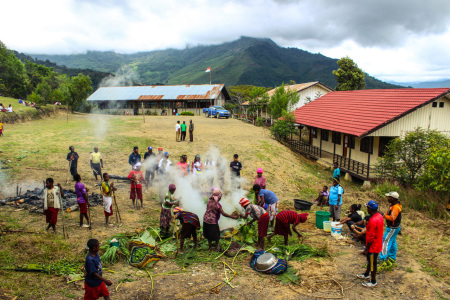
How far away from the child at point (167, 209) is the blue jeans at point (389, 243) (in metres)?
4.77

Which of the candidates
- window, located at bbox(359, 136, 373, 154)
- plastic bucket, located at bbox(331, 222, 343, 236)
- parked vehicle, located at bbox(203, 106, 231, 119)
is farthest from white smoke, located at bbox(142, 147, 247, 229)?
parked vehicle, located at bbox(203, 106, 231, 119)

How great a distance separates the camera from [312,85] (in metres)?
32.9

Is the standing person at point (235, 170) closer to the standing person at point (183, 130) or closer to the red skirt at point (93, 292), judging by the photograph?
the red skirt at point (93, 292)

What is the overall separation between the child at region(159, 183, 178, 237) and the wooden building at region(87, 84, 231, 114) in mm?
31509

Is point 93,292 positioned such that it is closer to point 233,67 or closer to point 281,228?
point 281,228

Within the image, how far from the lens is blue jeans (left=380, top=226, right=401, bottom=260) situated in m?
6.40

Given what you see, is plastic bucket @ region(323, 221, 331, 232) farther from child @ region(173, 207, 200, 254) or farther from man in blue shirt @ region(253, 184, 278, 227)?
child @ region(173, 207, 200, 254)

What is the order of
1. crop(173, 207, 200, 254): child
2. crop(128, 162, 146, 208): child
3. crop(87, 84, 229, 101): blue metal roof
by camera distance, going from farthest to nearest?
crop(87, 84, 229, 101): blue metal roof
crop(128, 162, 146, 208): child
crop(173, 207, 200, 254): child

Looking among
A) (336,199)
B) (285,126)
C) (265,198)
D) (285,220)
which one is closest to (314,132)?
(285,126)

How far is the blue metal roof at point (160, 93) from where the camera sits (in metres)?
38.8

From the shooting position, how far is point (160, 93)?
40.5m

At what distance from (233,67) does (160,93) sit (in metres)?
67.6

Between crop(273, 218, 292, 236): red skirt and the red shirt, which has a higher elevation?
the red shirt

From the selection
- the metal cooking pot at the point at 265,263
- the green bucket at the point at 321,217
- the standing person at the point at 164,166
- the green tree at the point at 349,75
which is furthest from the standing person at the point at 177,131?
the green tree at the point at 349,75
